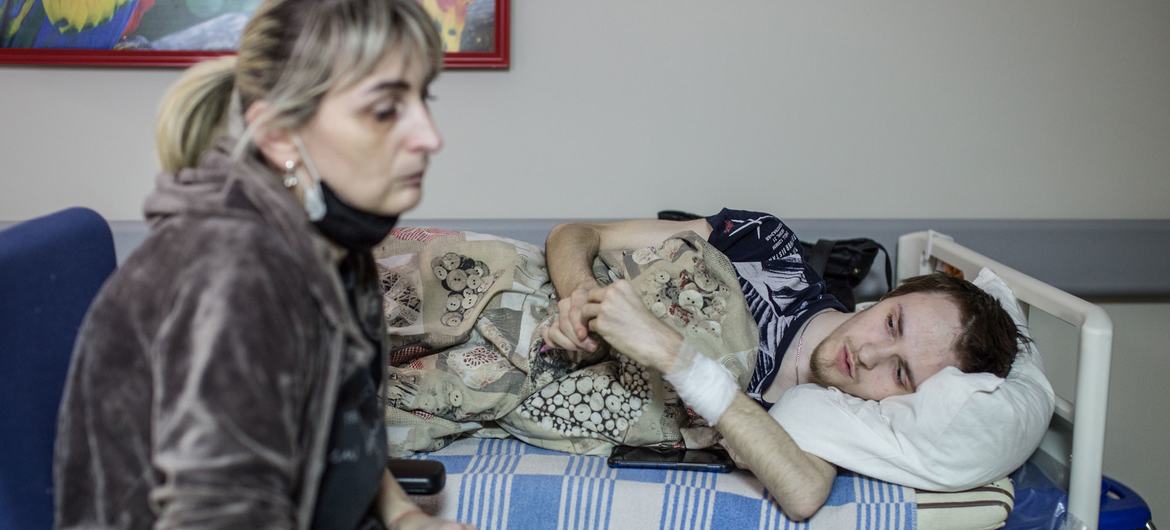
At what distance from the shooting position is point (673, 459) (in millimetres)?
1758

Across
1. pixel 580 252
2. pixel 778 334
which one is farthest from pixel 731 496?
pixel 580 252

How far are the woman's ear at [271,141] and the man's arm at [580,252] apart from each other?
86 centimetres

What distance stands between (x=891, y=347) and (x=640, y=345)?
1.79 feet

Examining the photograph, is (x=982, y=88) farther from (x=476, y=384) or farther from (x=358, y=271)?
(x=358, y=271)

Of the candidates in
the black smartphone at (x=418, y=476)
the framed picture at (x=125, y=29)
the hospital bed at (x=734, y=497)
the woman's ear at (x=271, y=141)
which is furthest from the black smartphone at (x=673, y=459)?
the framed picture at (x=125, y=29)

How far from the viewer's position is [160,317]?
34.1 inches

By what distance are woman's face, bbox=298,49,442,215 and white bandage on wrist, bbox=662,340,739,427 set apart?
738 mm

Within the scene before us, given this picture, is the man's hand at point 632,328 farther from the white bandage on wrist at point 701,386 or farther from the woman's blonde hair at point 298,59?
the woman's blonde hair at point 298,59

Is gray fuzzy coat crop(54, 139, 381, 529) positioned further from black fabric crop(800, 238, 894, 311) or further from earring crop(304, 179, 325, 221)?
black fabric crop(800, 238, 894, 311)

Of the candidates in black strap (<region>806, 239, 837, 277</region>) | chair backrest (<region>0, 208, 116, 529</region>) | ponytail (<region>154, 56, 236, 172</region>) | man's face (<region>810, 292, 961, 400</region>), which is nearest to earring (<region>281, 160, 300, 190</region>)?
ponytail (<region>154, 56, 236, 172</region>)

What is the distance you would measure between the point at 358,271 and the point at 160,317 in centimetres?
29

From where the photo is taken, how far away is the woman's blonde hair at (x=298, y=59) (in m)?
0.95

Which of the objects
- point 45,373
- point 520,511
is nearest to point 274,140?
point 45,373

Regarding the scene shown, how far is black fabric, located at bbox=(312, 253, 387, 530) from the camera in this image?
1049 mm
